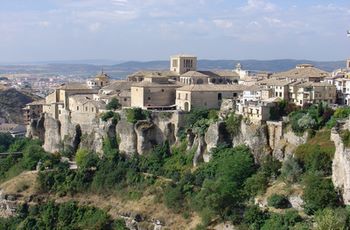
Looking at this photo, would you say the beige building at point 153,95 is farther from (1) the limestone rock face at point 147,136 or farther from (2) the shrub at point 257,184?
(2) the shrub at point 257,184

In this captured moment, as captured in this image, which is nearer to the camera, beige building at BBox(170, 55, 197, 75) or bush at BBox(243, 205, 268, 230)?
bush at BBox(243, 205, 268, 230)

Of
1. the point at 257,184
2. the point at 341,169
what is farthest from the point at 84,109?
the point at 341,169

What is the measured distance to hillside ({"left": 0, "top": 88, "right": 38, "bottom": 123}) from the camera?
99.4 m

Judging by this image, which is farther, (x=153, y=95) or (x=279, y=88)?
(x=153, y=95)

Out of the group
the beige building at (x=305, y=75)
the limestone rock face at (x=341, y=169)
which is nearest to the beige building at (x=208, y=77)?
the beige building at (x=305, y=75)

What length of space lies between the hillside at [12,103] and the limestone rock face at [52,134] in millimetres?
39782

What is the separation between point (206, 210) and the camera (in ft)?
127

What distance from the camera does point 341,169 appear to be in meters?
35.2

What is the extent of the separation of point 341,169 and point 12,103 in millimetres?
79079

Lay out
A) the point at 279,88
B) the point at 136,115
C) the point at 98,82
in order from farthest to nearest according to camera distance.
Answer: the point at 98,82
the point at 136,115
the point at 279,88

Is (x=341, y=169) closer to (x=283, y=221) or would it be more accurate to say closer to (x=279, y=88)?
(x=283, y=221)

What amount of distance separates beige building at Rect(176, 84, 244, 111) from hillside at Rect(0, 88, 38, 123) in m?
52.5

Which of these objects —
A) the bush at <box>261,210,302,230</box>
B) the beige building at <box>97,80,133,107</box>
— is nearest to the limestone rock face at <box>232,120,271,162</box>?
the bush at <box>261,210,302,230</box>

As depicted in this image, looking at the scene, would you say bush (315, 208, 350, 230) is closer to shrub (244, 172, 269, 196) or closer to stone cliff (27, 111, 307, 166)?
shrub (244, 172, 269, 196)
